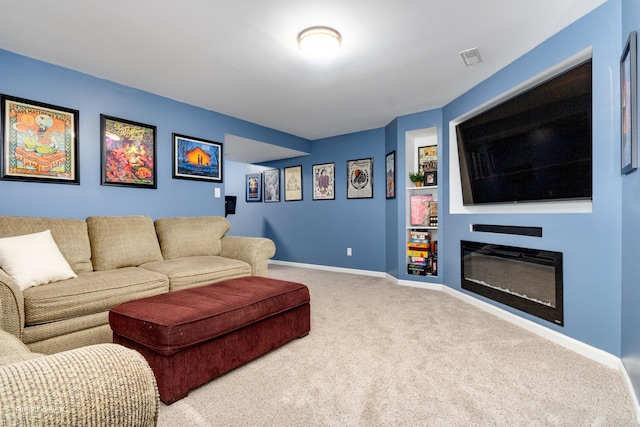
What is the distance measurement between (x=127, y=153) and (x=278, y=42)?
1.93 metres

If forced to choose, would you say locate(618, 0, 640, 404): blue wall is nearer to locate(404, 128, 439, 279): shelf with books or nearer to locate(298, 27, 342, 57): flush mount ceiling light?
locate(298, 27, 342, 57): flush mount ceiling light

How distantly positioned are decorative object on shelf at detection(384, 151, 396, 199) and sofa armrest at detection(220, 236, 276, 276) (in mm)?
2018

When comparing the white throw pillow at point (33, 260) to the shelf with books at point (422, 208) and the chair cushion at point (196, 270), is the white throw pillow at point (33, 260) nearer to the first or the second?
the chair cushion at point (196, 270)

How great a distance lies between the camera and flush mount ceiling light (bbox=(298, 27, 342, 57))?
225cm

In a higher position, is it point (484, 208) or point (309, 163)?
point (309, 163)

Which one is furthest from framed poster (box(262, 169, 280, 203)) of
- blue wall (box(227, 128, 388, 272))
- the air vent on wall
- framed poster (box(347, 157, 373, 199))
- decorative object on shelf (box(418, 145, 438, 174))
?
the air vent on wall

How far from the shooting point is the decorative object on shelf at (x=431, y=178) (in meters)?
4.00

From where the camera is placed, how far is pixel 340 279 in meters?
4.58

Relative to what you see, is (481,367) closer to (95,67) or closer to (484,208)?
(484,208)

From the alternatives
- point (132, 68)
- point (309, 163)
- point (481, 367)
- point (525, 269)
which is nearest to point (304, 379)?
point (481, 367)

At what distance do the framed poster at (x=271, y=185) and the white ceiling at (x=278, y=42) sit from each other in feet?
8.30

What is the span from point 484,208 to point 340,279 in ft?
6.94

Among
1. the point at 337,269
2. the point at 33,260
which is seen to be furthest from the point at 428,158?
Result: the point at 33,260

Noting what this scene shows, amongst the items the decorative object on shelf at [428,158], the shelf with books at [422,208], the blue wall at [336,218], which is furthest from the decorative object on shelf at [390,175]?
the decorative object on shelf at [428,158]
